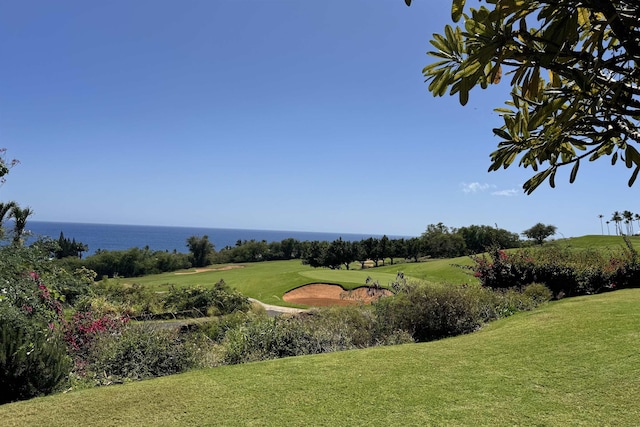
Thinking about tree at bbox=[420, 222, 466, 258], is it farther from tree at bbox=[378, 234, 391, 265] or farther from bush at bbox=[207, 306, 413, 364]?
bush at bbox=[207, 306, 413, 364]

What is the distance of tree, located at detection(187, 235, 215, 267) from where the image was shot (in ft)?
287

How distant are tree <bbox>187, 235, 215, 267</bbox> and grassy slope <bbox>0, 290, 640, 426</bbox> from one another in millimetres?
84559

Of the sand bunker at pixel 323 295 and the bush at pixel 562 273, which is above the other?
the bush at pixel 562 273

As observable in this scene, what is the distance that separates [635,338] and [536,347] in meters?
1.57

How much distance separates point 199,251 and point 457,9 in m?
91.1

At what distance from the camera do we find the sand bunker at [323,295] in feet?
78.8

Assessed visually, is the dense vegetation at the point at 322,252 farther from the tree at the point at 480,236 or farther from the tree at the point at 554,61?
the tree at the point at 554,61

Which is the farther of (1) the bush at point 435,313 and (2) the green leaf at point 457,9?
(1) the bush at point 435,313

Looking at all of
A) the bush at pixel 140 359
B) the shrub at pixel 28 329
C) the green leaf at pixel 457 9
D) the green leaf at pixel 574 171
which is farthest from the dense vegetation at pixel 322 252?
the green leaf at pixel 457 9

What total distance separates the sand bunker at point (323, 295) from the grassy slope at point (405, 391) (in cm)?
1620

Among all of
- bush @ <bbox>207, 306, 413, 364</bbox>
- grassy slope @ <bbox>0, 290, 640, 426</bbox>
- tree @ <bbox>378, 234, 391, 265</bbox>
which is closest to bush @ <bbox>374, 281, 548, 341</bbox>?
bush @ <bbox>207, 306, 413, 364</bbox>

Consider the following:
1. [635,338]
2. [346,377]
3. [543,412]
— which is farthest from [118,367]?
[635,338]

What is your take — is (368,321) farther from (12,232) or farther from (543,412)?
(12,232)

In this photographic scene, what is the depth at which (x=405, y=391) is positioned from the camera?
5.26m
